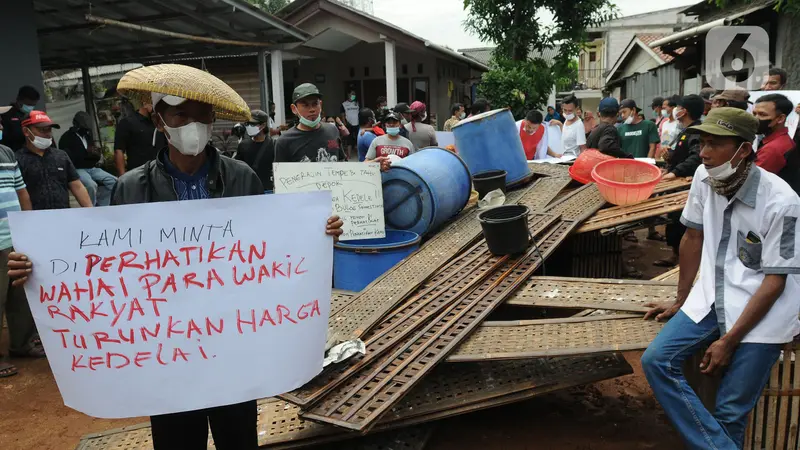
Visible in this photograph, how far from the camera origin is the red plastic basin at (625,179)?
5.73m

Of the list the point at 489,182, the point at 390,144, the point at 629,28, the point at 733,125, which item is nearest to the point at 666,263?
the point at 489,182

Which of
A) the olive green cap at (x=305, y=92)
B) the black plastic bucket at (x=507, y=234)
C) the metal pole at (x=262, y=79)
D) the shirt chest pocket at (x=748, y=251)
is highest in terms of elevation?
the metal pole at (x=262, y=79)

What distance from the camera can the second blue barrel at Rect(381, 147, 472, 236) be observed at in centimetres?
556

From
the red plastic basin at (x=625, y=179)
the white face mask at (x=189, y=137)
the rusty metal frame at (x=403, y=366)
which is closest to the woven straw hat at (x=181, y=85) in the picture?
the white face mask at (x=189, y=137)

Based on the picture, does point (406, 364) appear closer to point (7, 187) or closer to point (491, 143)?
point (7, 187)

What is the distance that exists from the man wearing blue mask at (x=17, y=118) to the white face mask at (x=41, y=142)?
1449mm

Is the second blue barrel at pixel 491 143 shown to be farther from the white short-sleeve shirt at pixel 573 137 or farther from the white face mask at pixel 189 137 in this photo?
the white face mask at pixel 189 137

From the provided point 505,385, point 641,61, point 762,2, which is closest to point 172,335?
point 505,385

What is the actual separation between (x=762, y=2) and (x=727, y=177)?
9.49 metres

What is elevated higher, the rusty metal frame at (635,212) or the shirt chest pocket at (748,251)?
the shirt chest pocket at (748,251)

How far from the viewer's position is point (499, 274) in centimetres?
454

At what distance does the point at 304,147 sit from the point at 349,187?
0.54m

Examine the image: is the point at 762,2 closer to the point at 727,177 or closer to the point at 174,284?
the point at 727,177

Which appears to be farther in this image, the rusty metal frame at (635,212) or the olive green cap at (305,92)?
the rusty metal frame at (635,212)
